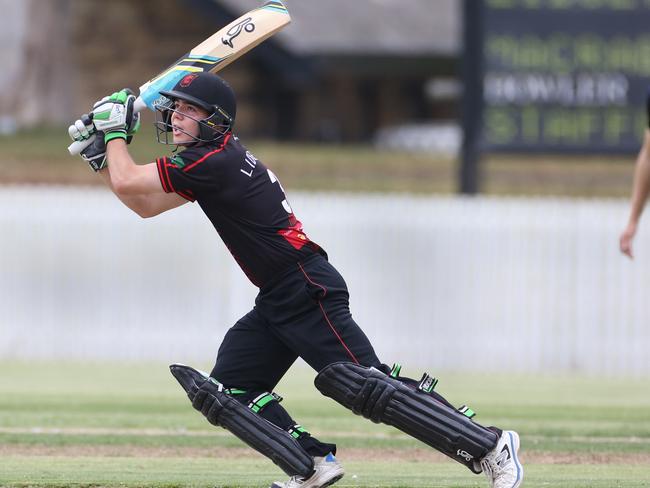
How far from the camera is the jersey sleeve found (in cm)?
564

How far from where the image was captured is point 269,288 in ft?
19.2

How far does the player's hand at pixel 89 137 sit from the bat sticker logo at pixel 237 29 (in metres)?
0.87

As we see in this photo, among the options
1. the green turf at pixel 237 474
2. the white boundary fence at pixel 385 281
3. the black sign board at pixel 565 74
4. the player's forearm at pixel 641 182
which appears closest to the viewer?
the green turf at pixel 237 474

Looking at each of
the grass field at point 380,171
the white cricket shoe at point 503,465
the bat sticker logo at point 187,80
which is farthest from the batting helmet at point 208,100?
the grass field at point 380,171

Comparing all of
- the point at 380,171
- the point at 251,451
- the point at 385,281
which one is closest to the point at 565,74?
the point at 385,281

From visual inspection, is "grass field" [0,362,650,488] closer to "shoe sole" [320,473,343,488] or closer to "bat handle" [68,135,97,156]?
"shoe sole" [320,473,343,488]

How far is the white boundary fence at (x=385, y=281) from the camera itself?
41.7 ft

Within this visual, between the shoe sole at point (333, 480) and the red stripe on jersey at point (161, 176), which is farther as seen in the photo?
the shoe sole at point (333, 480)

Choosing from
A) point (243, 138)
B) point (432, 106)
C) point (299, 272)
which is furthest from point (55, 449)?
point (432, 106)

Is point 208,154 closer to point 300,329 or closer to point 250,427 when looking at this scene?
point 300,329

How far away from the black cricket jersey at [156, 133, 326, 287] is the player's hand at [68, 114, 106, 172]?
1.06 ft

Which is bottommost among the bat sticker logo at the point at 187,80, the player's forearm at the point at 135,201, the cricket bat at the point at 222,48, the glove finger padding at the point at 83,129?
the player's forearm at the point at 135,201

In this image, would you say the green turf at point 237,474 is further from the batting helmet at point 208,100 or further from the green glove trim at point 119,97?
the green glove trim at point 119,97

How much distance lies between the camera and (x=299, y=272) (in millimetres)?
5801
